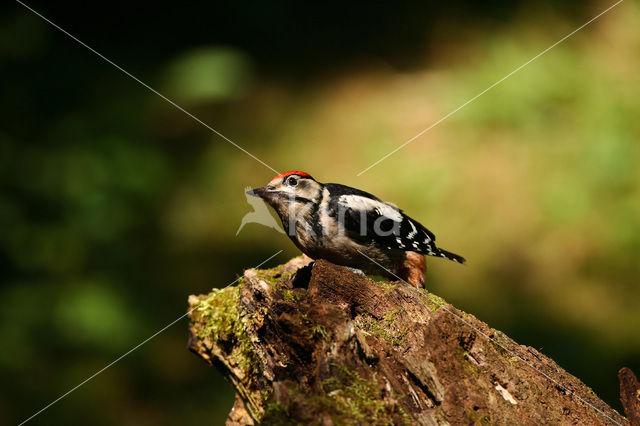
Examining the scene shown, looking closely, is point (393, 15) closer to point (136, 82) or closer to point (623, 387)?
point (136, 82)

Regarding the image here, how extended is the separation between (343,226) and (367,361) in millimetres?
1170

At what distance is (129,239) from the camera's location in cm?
459

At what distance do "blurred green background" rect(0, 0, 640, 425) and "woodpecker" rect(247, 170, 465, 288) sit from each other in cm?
134

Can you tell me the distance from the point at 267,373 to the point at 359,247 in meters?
1.03

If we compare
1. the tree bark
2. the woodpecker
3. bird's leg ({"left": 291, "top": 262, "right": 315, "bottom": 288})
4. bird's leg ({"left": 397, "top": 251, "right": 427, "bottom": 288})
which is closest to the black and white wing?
the woodpecker

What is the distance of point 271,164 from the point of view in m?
5.23

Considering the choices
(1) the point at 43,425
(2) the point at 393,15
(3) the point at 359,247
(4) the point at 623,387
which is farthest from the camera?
(2) the point at 393,15

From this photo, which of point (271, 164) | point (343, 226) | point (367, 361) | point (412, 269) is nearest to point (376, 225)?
point (343, 226)

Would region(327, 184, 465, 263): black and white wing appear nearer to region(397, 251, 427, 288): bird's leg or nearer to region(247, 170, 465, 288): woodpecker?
region(247, 170, 465, 288): woodpecker

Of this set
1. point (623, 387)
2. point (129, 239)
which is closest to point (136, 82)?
point (129, 239)

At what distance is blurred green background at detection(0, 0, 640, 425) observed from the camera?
167 inches

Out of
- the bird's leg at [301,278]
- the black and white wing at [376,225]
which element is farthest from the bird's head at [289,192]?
the bird's leg at [301,278]

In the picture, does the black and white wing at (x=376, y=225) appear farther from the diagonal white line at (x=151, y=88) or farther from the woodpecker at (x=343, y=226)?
the diagonal white line at (x=151, y=88)

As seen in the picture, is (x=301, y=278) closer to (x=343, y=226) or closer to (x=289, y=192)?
(x=343, y=226)
